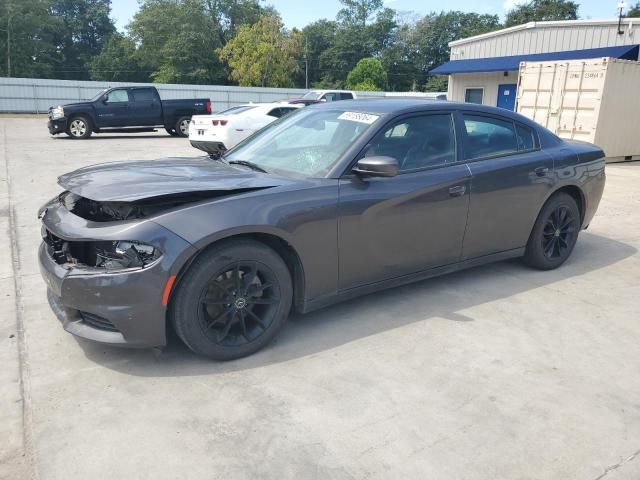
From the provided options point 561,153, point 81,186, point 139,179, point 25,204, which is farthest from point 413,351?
point 25,204

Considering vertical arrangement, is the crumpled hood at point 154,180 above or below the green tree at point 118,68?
below

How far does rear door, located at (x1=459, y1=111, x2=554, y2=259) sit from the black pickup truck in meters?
15.7

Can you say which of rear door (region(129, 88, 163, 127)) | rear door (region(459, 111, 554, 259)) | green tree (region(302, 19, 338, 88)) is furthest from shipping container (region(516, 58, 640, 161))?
green tree (region(302, 19, 338, 88))

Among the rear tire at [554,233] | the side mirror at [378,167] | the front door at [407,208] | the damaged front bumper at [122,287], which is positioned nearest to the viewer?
the damaged front bumper at [122,287]

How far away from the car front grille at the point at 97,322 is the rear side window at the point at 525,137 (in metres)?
3.62

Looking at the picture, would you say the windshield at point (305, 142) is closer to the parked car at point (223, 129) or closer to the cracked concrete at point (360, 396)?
the cracked concrete at point (360, 396)

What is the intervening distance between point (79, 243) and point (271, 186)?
1189 mm

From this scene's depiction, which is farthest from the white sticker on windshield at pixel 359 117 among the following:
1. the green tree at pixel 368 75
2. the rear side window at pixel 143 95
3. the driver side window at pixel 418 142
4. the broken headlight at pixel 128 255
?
the green tree at pixel 368 75

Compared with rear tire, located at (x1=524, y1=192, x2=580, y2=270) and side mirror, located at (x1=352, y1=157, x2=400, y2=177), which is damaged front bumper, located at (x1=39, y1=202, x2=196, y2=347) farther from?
rear tire, located at (x1=524, y1=192, x2=580, y2=270)

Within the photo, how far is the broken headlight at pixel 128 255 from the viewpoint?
2842mm

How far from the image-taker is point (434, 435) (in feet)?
8.43

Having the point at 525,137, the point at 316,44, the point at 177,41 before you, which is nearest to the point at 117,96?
the point at 525,137

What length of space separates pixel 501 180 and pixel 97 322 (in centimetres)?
320

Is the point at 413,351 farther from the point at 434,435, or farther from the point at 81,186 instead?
the point at 81,186
